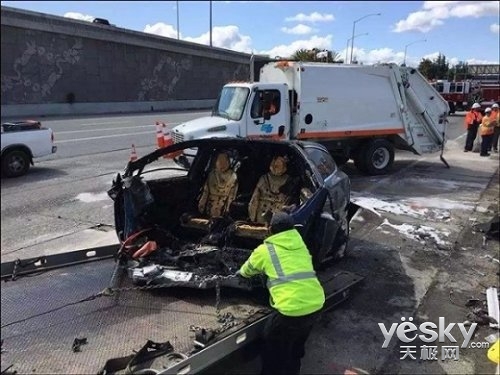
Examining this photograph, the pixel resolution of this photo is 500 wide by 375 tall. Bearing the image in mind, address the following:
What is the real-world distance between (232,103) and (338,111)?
8.90ft

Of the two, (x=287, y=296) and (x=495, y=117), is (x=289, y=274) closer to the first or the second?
(x=287, y=296)

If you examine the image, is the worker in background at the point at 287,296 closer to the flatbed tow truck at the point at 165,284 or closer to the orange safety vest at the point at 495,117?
the flatbed tow truck at the point at 165,284

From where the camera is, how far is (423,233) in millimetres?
7738

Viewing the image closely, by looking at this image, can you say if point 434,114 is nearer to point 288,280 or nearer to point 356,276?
point 356,276

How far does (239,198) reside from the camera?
6363 millimetres

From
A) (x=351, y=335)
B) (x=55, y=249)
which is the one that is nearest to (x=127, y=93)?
(x=55, y=249)

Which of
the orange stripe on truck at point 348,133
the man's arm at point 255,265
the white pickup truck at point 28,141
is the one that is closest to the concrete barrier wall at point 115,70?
the white pickup truck at point 28,141

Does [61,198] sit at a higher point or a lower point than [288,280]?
lower

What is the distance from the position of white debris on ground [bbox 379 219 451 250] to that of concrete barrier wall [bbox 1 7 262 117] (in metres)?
19.4

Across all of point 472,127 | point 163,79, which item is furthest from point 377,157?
point 163,79

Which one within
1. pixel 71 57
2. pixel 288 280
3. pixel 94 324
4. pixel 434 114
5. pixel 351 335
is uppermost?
pixel 71 57

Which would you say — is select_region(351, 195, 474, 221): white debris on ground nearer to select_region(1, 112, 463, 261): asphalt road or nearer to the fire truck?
select_region(1, 112, 463, 261): asphalt road

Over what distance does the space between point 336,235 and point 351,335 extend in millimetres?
1268
